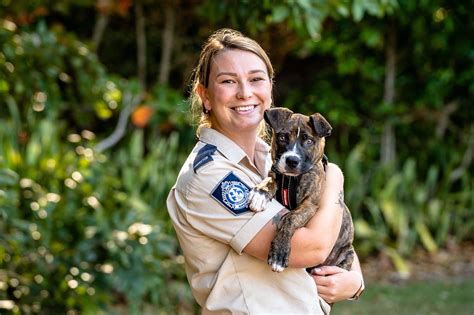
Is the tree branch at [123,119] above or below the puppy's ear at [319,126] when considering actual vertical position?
below

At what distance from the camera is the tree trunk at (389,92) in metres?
8.84

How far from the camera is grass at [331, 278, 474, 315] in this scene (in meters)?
6.86

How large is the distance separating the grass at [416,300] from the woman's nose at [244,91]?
4.19 m

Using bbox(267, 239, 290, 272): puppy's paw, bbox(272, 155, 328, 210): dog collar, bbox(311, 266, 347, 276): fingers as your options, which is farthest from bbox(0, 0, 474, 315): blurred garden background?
bbox(267, 239, 290, 272): puppy's paw

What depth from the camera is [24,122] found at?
679cm

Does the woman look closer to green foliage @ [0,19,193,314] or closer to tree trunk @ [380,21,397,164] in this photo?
green foliage @ [0,19,193,314]

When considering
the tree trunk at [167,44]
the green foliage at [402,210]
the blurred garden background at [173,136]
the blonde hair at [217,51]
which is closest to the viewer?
the blonde hair at [217,51]

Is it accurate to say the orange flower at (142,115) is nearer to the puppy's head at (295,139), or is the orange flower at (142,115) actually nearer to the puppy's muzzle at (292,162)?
the puppy's head at (295,139)

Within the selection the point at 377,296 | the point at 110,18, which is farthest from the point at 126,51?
the point at 377,296

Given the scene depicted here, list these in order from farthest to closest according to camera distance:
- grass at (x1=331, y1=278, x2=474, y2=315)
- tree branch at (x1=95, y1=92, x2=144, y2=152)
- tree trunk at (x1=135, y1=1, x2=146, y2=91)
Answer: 1. tree trunk at (x1=135, y1=1, x2=146, y2=91)
2. tree branch at (x1=95, y1=92, x2=144, y2=152)
3. grass at (x1=331, y1=278, x2=474, y2=315)

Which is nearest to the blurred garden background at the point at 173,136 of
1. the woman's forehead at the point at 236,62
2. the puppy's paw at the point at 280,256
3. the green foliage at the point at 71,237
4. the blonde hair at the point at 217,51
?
the green foliage at the point at 71,237

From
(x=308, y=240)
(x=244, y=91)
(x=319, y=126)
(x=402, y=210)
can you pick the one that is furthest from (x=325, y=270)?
(x=402, y=210)

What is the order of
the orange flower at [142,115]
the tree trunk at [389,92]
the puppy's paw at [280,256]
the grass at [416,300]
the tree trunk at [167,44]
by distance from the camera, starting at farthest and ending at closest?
1. the tree trunk at [167,44]
2. the tree trunk at [389,92]
3. the orange flower at [142,115]
4. the grass at [416,300]
5. the puppy's paw at [280,256]

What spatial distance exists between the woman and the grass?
3.98 metres
